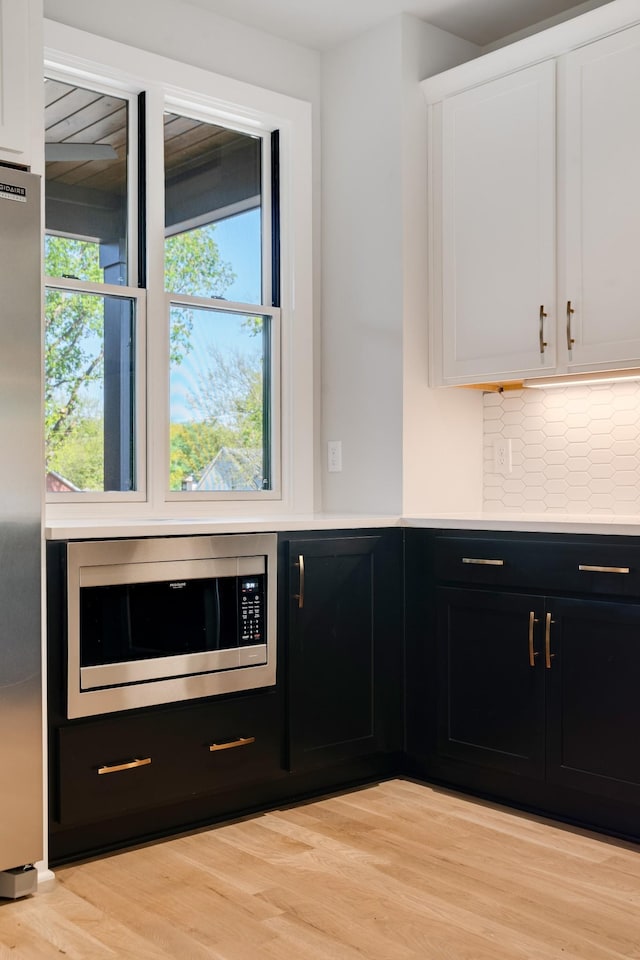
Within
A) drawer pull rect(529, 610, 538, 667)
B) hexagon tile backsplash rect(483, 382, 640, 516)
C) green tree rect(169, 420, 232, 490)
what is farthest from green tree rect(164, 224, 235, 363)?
drawer pull rect(529, 610, 538, 667)

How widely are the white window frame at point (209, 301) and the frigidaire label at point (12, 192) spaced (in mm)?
920

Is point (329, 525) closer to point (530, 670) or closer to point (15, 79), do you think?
point (530, 670)

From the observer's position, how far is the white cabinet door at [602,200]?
3.04m

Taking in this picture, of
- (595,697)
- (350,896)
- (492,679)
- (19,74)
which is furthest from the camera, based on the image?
(492,679)

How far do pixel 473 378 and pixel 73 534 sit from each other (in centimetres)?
157

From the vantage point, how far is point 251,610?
3002 millimetres

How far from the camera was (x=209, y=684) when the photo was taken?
2.88m

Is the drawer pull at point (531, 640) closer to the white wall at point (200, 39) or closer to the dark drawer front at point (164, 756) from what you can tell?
the dark drawer front at point (164, 756)

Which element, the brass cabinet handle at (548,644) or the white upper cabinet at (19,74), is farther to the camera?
the brass cabinet handle at (548,644)

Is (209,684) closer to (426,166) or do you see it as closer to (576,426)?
(576,426)

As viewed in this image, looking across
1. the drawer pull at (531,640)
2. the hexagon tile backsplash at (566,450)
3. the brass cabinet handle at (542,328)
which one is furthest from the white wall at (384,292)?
the drawer pull at (531,640)

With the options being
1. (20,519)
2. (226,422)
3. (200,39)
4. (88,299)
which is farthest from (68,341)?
(200,39)

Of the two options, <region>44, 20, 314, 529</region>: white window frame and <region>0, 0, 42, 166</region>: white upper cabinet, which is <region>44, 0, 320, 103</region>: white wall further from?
<region>0, 0, 42, 166</region>: white upper cabinet

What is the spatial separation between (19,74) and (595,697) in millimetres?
2250
